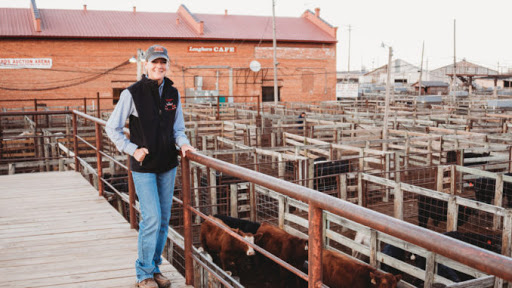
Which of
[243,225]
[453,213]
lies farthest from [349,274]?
[453,213]

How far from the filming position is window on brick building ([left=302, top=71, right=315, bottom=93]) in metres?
41.2

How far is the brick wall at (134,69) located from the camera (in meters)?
33.1

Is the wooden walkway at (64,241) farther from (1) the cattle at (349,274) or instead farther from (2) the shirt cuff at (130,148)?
(1) the cattle at (349,274)

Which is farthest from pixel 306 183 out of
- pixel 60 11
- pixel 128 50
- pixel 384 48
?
pixel 60 11

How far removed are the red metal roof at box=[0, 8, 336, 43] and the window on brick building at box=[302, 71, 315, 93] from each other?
9.66 ft

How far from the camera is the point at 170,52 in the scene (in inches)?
1449

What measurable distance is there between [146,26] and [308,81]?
14621 mm

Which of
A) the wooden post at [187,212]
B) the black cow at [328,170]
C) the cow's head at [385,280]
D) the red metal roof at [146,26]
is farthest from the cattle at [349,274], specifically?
the red metal roof at [146,26]

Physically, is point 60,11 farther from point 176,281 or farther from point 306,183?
point 176,281

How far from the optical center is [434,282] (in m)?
5.25

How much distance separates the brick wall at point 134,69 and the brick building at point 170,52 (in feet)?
0.23

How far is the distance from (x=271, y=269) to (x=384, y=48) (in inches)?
466

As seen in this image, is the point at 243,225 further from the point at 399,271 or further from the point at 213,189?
the point at 399,271

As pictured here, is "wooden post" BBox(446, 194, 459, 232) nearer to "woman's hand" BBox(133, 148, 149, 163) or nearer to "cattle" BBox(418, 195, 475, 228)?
"cattle" BBox(418, 195, 475, 228)
